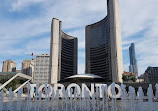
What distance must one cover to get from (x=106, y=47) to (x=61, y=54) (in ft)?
141

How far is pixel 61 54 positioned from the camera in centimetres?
14388

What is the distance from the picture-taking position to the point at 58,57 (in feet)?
440

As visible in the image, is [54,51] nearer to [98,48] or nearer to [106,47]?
[98,48]

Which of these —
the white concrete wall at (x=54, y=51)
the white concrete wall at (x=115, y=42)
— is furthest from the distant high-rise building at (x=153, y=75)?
the white concrete wall at (x=54, y=51)

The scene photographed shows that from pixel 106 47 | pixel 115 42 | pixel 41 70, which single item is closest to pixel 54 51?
pixel 106 47

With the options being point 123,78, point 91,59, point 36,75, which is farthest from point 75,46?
point 123,78

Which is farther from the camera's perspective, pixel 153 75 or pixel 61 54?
pixel 153 75

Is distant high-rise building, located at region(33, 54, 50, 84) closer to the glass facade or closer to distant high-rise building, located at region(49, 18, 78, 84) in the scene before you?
distant high-rise building, located at region(49, 18, 78, 84)

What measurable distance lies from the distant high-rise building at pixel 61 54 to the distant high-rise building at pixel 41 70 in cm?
3383

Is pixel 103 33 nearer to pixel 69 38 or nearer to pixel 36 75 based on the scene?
pixel 69 38

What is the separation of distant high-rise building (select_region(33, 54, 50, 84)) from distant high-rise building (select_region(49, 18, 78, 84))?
3383cm

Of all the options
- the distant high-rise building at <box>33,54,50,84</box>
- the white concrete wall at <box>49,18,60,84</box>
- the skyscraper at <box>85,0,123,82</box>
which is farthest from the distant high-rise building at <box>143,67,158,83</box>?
the distant high-rise building at <box>33,54,50,84</box>

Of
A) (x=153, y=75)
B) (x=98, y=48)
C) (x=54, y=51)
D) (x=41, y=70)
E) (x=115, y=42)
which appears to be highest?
(x=98, y=48)

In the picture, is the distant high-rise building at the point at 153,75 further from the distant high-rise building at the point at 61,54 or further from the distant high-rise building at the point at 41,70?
the distant high-rise building at the point at 41,70
